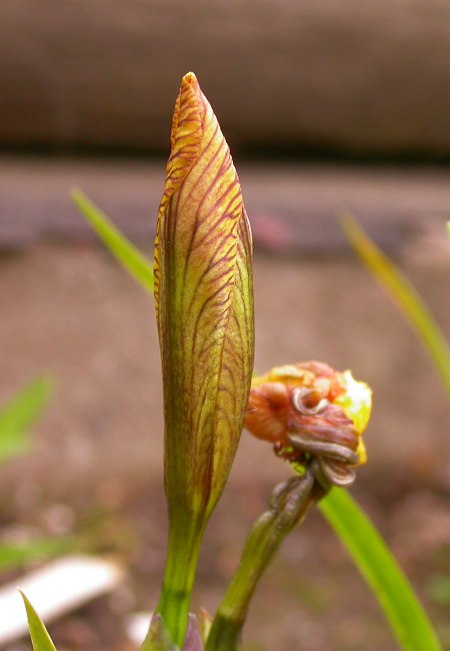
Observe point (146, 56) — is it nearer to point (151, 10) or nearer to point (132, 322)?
point (151, 10)

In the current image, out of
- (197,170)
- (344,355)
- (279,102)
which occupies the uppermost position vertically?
(279,102)

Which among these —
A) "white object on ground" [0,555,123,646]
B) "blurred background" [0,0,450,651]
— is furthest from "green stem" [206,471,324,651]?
"blurred background" [0,0,450,651]

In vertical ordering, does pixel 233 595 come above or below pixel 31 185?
below

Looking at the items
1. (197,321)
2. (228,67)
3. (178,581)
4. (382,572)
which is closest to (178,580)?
(178,581)

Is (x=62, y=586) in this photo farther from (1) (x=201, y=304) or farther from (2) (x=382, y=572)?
(1) (x=201, y=304)

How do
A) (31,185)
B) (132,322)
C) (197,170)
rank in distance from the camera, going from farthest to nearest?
1. (132,322)
2. (31,185)
3. (197,170)

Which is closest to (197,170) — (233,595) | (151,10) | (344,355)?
(233,595)

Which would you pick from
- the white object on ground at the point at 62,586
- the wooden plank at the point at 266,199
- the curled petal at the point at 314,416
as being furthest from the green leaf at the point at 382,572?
the wooden plank at the point at 266,199

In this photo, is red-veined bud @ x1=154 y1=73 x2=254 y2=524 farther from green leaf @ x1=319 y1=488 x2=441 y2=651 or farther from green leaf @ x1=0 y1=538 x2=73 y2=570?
green leaf @ x1=0 y1=538 x2=73 y2=570
